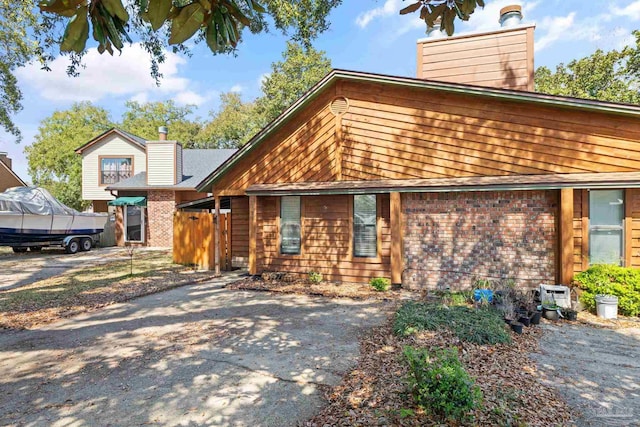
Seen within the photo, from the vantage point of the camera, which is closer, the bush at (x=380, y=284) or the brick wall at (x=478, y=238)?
the brick wall at (x=478, y=238)

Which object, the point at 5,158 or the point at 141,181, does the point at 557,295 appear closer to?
the point at 141,181

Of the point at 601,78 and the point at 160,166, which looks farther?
the point at 601,78

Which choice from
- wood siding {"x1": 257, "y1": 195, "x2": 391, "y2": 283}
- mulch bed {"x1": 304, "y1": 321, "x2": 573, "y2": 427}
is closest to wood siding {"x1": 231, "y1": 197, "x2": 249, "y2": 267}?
wood siding {"x1": 257, "y1": 195, "x2": 391, "y2": 283}

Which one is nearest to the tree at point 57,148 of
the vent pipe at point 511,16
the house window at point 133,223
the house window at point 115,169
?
the house window at point 115,169

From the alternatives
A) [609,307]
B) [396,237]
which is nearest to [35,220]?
[396,237]

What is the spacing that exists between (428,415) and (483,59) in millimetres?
10906

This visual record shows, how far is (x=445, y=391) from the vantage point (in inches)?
125

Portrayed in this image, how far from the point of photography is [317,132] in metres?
9.99

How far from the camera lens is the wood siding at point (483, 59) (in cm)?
1038

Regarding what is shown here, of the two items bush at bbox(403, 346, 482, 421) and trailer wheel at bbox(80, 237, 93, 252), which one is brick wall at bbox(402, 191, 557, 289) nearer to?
bush at bbox(403, 346, 482, 421)

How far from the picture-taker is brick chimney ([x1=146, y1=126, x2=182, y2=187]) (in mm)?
19484

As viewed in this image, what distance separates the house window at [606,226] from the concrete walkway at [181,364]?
193 inches

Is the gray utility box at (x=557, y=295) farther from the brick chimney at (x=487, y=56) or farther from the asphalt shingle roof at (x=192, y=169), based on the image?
the asphalt shingle roof at (x=192, y=169)

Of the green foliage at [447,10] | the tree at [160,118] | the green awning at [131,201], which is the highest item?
the tree at [160,118]
